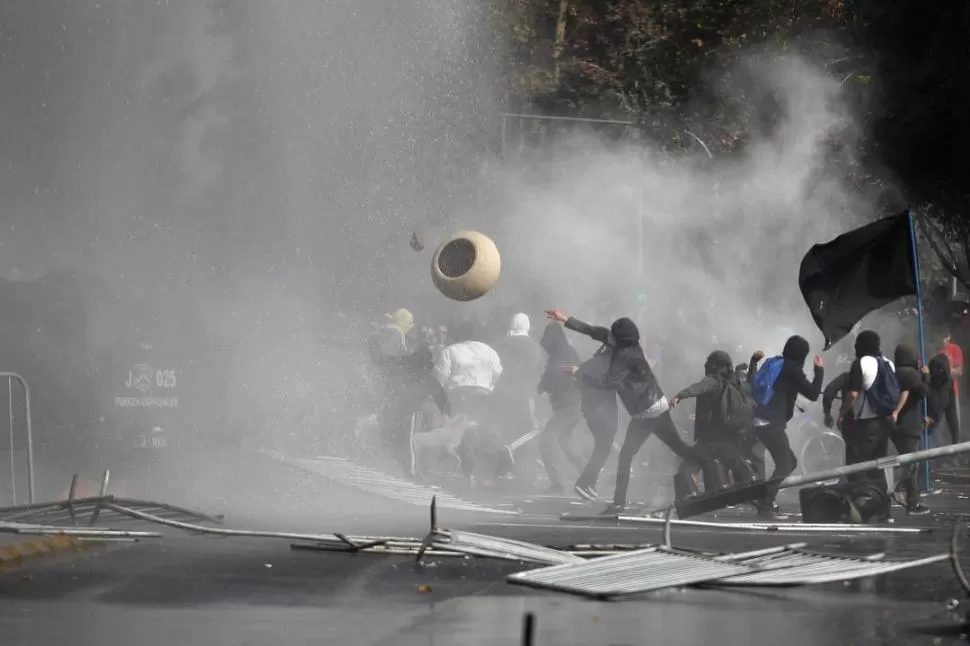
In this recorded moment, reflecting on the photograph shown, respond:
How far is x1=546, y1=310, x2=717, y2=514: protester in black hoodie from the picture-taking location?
48.4 feet

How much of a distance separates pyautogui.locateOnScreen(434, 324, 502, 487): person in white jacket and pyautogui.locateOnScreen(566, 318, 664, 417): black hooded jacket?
292cm

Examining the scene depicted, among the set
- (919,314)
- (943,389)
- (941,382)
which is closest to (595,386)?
(919,314)

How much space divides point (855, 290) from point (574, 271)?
1109 centimetres

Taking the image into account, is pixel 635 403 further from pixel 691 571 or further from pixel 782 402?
pixel 691 571

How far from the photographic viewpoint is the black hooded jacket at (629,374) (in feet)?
48.8

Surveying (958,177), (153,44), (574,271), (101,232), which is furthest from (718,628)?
(574,271)

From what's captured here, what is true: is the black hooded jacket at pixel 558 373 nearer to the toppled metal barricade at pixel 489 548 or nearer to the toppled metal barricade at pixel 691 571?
the toppled metal barricade at pixel 489 548

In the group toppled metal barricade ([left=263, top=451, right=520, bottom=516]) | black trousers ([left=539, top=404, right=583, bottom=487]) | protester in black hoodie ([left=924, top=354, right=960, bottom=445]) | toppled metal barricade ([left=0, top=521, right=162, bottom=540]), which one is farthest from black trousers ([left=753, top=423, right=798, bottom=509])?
toppled metal barricade ([left=0, top=521, right=162, bottom=540])

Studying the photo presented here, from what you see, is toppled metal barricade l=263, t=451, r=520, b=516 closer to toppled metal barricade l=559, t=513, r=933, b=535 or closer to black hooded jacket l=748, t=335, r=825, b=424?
toppled metal barricade l=559, t=513, r=933, b=535

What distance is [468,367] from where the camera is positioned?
18.6 metres

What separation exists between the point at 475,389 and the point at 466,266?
144 centimetres

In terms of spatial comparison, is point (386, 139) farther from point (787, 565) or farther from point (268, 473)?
point (787, 565)

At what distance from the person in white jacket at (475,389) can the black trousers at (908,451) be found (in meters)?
4.38

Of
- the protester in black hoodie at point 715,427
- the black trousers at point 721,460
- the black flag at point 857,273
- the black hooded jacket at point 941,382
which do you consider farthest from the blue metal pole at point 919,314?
the black trousers at point 721,460
